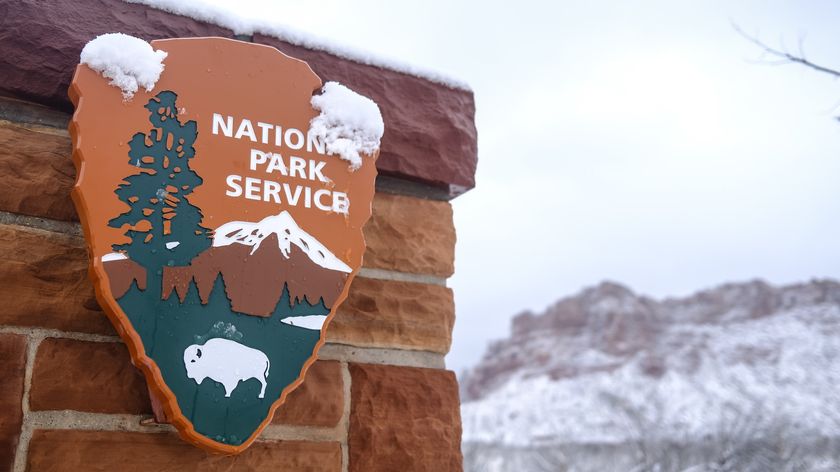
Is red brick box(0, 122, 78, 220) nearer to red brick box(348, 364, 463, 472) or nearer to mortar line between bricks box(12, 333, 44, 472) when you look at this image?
mortar line between bricks box(12, 333, 44, 472)

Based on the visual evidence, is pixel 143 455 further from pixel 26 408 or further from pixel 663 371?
pixel 663 371

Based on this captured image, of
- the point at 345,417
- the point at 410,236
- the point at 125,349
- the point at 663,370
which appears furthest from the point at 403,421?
the point at 663,370

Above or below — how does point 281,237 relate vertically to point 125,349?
above

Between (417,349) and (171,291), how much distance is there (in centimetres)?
40

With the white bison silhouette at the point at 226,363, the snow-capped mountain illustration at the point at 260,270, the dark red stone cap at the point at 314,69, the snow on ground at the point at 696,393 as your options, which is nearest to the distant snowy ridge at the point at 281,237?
the snow-capped mountain illustration at the point at 260,270

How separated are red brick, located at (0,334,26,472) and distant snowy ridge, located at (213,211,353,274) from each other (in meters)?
0.23

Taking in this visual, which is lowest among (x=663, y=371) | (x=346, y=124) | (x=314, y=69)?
(x=346, y=124)

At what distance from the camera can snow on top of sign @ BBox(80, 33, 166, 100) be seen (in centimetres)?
84

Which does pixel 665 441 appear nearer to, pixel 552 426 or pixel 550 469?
pixel 550 469

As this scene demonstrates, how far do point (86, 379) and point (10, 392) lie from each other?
0.07 m

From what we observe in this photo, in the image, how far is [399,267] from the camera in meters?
1.10

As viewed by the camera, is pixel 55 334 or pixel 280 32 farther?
pixel 280 32

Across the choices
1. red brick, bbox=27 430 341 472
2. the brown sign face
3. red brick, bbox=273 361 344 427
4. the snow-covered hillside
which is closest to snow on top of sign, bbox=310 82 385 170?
the brown sign face

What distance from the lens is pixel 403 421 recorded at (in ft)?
3.38
